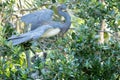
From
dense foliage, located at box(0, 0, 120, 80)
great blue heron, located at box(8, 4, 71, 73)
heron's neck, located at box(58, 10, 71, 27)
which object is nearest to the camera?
dense foliage, located at box(0, 0, 120, 80)

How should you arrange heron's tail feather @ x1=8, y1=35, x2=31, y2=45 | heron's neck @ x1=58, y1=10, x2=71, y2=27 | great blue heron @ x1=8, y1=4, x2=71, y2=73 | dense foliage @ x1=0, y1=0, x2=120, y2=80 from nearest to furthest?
1. dense foliage @ x1=0, y1=0, x2=120, y2=80
2. heron's tail feather @ x1=8, y1=35, x2=31, y2=45
3. great blue heron @ x1=8, y1=4, x2=71, y2=73
4. heron's neck @ x1=58, y1=10, x2=71, y2=27

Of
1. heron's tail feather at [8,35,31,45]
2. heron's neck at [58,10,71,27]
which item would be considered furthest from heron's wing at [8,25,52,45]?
heron's neck at [58,10,71,27]

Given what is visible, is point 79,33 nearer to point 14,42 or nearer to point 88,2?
point 14,42

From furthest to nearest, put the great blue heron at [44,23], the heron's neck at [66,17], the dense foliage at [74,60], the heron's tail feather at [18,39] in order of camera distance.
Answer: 1. the heron's neck at [66,17]
2. the great blue heron at [44,23]
3. the heron's tail feather at [18,39]
4. the dense foliage at [74,60]

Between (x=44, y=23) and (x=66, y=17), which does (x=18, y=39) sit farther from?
(x=66, y=17)

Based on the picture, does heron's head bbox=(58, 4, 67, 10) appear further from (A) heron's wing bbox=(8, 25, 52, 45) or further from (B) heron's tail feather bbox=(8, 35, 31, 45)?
(B) heron's tail feather bbox=(8, 35, 31, 45)

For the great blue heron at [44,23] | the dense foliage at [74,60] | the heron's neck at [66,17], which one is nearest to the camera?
the dense foliage at [74,60]

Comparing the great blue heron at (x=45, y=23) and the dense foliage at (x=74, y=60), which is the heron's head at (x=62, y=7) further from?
the dense foliage at (x=74, y=60)

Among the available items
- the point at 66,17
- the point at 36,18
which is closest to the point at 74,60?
the point at 36,18

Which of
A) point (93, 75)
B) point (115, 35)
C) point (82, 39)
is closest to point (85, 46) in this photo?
point (82, 39)

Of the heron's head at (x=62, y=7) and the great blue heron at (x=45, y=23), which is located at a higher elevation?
the heron's head at (x=62, y=7)

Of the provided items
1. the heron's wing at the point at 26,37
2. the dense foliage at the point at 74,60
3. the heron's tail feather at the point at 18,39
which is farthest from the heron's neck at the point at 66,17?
the heron's tail feather at the point at 18,39

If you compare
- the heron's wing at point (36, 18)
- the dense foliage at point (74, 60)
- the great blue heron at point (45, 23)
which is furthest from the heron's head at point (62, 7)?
the dense foliage at point (74, 60)

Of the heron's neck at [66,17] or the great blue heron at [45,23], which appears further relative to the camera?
the heron's neck at [66,17]
